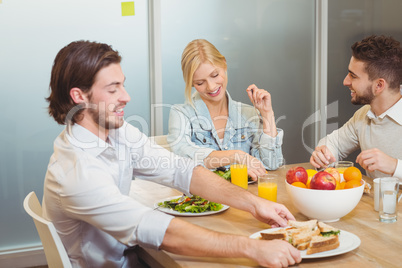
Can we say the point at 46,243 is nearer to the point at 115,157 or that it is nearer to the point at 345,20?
the point at 115,157

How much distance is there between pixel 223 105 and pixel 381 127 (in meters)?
0.79

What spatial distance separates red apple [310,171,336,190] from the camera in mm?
1426

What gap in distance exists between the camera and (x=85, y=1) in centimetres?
299

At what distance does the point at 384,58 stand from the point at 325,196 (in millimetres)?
1089

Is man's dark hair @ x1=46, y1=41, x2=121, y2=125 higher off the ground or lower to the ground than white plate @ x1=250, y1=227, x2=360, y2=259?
higher

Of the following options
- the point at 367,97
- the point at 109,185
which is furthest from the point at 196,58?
the point at 109,185

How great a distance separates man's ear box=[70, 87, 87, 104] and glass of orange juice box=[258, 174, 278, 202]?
680 mm

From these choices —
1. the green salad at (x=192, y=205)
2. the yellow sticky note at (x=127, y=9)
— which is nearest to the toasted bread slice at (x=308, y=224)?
the green salad at (x=192, y=205)

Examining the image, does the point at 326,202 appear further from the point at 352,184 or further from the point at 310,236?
the point at 310,236

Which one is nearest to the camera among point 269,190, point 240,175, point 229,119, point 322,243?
point 322,243

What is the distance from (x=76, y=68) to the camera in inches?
56.9

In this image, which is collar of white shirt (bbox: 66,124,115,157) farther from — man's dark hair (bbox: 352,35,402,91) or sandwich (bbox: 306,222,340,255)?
man's dark hair (bbox: 352,35,402,91)

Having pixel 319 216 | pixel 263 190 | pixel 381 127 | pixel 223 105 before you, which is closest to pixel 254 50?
pixel 223 105

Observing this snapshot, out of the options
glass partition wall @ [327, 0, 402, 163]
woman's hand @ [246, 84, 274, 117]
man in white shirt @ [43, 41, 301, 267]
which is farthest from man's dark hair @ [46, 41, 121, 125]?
glass partition wall @ [327, 0, 402, 163]
